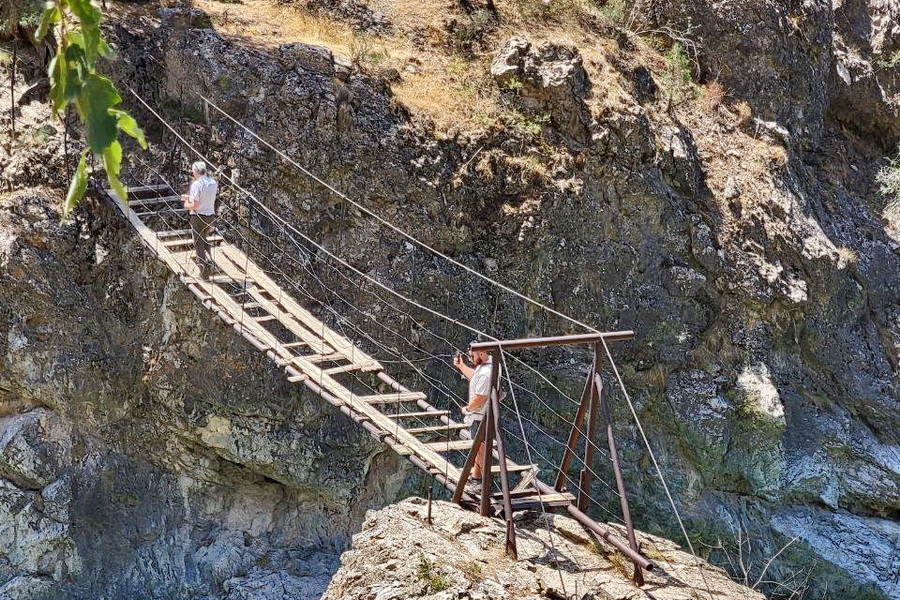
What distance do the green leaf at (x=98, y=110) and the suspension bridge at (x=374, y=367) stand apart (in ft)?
13.5

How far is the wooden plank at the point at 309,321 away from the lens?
907 cm

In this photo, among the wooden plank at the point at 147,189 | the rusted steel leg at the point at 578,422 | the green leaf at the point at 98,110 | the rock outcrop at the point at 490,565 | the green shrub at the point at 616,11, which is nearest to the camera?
the green leaf at the point at 98,110

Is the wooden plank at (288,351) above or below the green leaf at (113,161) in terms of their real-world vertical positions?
below

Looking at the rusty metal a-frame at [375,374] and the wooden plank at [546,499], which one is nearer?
the rusty metal a-frame at [375,374]

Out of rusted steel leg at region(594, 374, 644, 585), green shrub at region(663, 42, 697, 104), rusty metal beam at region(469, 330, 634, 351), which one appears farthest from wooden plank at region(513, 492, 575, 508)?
green shrub at region(663, 42, 697, 104)

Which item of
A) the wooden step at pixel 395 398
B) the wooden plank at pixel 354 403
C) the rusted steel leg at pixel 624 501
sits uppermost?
the rusted steel leg at pixel 624 501

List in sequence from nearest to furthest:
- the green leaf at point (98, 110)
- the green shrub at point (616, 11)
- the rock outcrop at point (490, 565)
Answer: the green leaf at point (98, 110)
the rock outcrop at point (490, 565)
the green shrub at point (616, 11)

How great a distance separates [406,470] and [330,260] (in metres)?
2.30

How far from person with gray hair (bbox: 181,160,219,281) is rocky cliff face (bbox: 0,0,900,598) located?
96 cm

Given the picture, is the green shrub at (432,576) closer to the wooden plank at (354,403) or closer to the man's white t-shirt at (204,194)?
the wooden plank at (354,403)

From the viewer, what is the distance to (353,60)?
11.8 m

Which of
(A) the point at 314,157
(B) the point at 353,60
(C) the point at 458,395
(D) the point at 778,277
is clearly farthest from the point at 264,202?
(D) the point at 778,277

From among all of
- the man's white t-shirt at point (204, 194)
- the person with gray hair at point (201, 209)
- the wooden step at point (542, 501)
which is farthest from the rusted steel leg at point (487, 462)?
the man's white t-shirt at point (204, 194)

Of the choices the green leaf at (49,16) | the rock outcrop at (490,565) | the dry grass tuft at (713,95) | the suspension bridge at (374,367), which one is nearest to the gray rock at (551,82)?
the dry grass tuft at (713,95)
